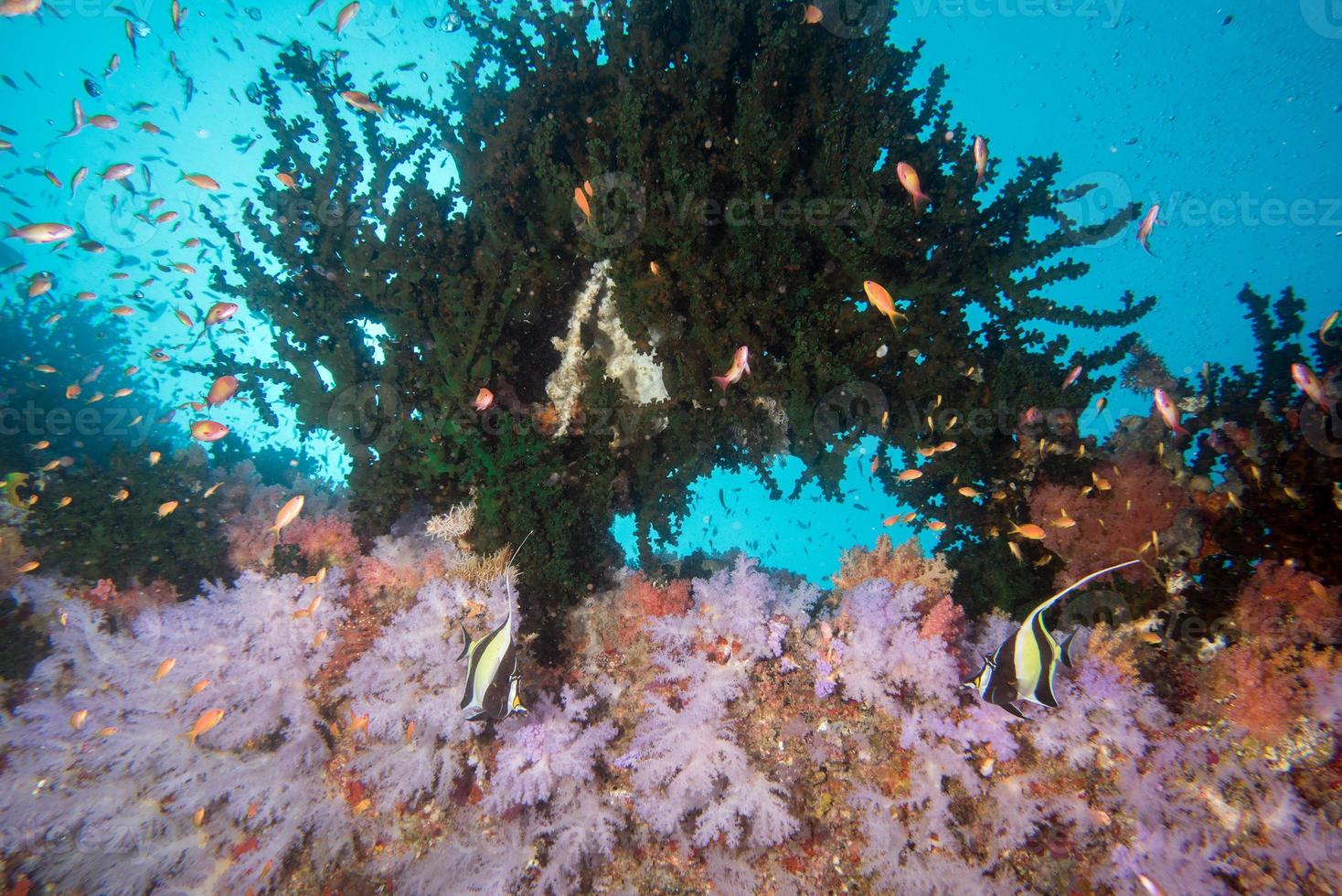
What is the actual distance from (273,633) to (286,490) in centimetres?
387

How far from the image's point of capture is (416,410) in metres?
5.18

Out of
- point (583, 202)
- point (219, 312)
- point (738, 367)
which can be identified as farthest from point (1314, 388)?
point (219, 312)

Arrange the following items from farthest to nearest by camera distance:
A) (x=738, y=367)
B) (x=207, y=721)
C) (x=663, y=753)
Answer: (x=738, y=367) < (x=207, y=721) < (x=663, y=753)

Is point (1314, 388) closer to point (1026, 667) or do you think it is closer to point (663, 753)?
point (1026, 667)

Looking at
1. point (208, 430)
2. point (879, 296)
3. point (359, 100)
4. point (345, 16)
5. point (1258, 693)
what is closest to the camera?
point (1258, 693)

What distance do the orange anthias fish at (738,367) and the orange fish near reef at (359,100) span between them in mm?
4778

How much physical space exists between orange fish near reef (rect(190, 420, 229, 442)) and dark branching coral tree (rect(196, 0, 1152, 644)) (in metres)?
1.47

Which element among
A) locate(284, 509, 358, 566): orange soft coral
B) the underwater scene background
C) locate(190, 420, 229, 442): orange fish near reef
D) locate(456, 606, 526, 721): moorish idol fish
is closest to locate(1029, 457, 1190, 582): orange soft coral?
the underwater scene background

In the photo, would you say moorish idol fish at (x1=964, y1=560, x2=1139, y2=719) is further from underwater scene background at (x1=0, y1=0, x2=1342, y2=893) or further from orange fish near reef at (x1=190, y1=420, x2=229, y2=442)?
orange fish near reef at (x1=190, y1=420, x2=229, y2=442)

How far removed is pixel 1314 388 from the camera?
12.3ft

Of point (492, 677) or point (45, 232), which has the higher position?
point (45, 232)

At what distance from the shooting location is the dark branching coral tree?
4.77 meters

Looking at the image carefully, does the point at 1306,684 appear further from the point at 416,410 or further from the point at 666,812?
the point at 416,410

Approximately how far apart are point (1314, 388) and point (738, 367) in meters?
4.03
